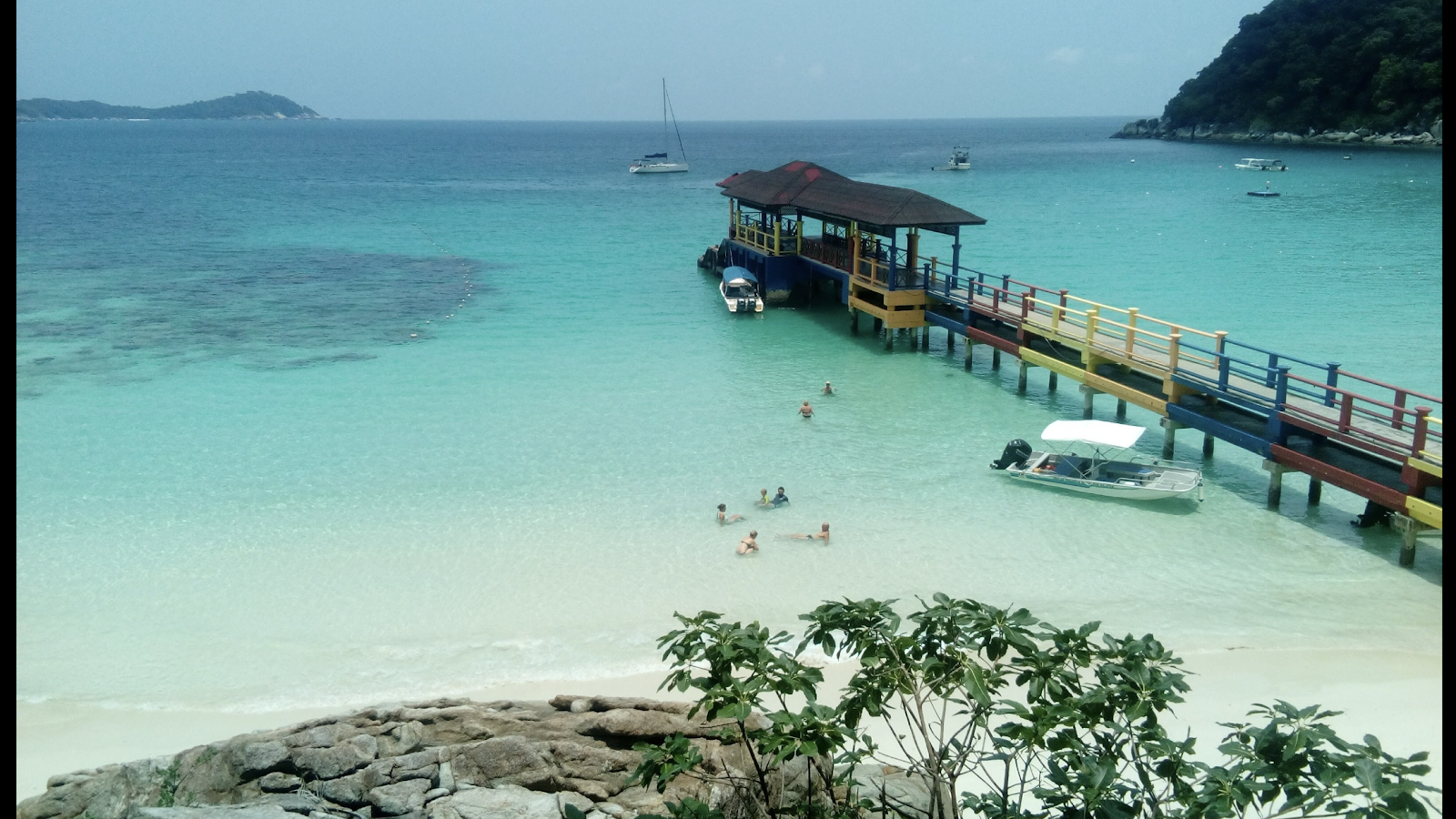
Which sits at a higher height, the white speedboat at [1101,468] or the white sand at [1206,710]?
the white speedboat at [1101,468]

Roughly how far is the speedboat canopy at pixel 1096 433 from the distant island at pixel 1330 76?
8822cm

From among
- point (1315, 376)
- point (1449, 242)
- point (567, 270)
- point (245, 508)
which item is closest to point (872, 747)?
point (1449, 242)

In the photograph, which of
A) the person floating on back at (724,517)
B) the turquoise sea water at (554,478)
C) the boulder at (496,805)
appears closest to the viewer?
the boulder at (496,805)

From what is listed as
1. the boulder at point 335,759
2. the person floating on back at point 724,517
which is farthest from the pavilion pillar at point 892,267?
the boulder at point 335,759

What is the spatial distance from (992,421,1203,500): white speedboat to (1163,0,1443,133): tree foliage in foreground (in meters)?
88.8

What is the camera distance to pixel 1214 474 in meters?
17.4

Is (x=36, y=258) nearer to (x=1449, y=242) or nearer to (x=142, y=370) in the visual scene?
(x=142, y=370)

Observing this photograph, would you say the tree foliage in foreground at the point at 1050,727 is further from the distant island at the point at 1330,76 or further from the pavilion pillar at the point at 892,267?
the distant island at the point at 1330,76

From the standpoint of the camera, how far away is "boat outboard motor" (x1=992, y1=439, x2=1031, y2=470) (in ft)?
57.4

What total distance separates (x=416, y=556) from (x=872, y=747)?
34.9 feet

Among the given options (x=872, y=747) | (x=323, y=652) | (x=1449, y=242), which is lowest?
Result: (x=323, y=652)

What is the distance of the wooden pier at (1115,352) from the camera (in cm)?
1438

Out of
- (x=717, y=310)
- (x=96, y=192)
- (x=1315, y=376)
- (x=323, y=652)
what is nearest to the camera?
(x=323, y=652)

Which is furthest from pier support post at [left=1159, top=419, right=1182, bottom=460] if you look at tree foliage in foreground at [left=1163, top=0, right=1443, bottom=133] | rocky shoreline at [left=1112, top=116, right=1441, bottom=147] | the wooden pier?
tree foliage in foreground at [left=1163, top=0, right=1443, bottom=133]
